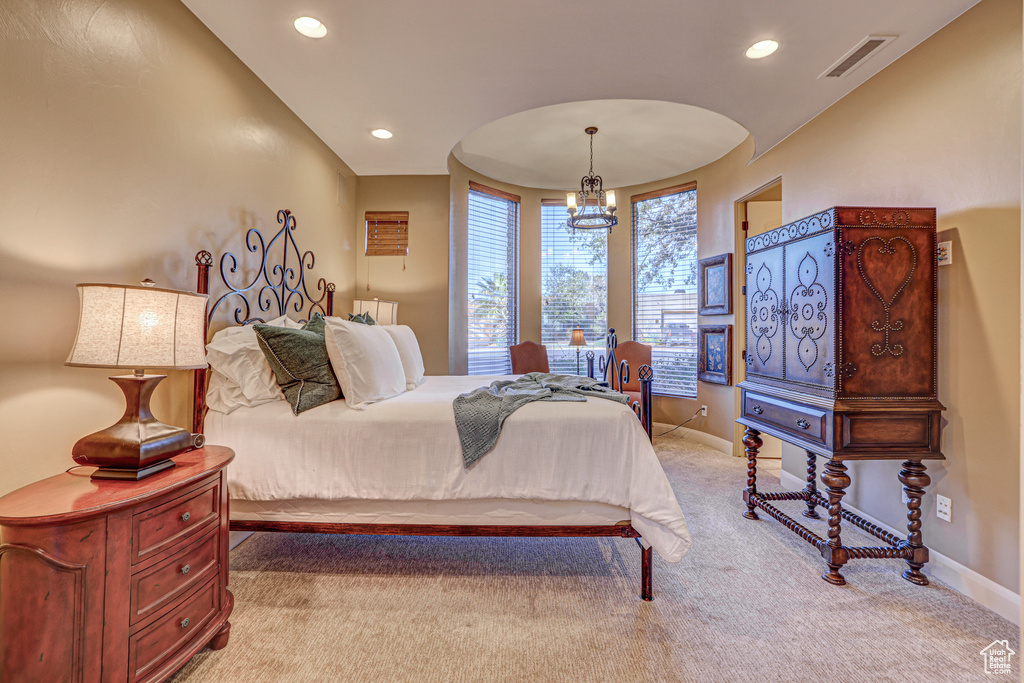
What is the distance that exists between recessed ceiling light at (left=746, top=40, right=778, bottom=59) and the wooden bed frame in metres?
1.78

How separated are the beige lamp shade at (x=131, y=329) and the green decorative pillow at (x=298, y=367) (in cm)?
63

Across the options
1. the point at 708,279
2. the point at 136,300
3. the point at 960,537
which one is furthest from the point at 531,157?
the point at 960,537

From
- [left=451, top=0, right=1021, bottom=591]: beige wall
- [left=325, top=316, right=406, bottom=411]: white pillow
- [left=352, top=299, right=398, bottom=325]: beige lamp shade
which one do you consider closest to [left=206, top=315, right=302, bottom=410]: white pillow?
[left=325, top=316, right=406, bottom=411]: white pillow

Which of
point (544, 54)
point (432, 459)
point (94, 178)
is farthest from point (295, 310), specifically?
point (544, 54)

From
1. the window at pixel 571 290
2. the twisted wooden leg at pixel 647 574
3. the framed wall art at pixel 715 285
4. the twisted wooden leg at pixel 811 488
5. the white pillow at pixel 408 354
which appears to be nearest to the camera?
the twisted wooden leg at pixel 647 574

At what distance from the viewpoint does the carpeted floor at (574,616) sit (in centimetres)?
156

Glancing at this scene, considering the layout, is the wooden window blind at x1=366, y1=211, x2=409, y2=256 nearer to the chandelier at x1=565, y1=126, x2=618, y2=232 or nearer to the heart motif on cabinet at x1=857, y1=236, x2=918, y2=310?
the chandelier at x1=565, y1=126, x2=618, y2=232

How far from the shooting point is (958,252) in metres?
2.10

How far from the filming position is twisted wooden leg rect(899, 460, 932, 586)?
2115mm

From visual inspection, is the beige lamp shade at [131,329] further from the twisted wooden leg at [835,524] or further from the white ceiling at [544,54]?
the twisted wooden leg at [835,524]

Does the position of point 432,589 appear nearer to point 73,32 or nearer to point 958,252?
point 73,32

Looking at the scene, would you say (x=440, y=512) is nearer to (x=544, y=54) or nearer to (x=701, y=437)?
(x=544, y=54)

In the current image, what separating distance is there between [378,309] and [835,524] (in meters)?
3.42

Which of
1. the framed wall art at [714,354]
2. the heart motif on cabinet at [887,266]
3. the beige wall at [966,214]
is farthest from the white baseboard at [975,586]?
the framed wall art at [714,354]
